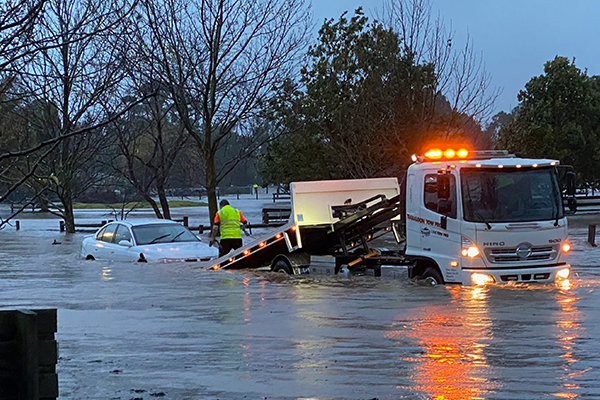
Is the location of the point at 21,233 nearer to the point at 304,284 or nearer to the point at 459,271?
the point at 304,284

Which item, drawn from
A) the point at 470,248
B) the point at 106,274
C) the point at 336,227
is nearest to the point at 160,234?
the point at 106,274

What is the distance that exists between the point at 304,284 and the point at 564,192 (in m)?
4.33

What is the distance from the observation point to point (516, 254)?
1130 centimetres

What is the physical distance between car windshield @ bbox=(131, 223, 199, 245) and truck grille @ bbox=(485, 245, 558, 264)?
734 centimetres

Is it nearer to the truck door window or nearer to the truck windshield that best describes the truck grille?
the truck windshield

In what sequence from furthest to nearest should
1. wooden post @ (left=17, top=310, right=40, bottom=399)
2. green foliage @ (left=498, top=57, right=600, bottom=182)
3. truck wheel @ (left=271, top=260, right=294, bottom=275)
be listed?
1. green foliage @ (left=498, top=57, right=600, bottom=182)
2. truck wheel @ (left=271, top=260, right=294, bottom=275)
3. wooden post @ (left=17, top=310, right=40, bottom=399)

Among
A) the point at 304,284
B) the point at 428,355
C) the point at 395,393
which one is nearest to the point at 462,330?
the point at 428,355

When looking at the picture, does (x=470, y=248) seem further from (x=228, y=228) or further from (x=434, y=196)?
(x=228, y=228)

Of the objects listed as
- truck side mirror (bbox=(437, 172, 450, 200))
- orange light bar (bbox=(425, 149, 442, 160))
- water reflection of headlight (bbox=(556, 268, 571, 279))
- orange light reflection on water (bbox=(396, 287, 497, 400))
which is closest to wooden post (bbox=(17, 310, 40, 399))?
orange light reflection on water (bbox=(396, 287, 497, 400))

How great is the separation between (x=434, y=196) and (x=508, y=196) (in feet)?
3.52

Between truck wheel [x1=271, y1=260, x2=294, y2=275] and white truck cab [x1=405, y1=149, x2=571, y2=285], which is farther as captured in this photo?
truck wheel [x1=271, y1=260, x2=294, y2=275]

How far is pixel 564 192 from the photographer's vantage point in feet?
38.1

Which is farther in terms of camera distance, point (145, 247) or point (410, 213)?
point (145, 247)

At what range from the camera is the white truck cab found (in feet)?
36.7
